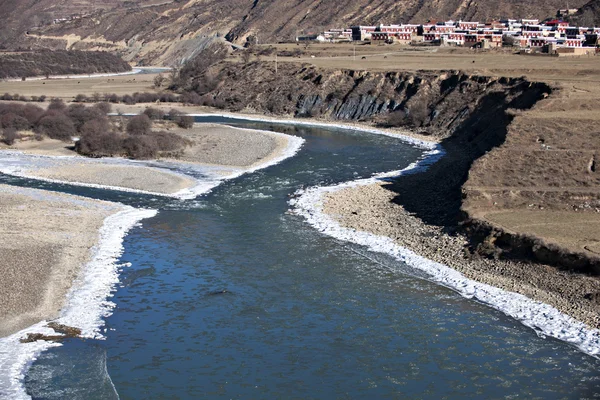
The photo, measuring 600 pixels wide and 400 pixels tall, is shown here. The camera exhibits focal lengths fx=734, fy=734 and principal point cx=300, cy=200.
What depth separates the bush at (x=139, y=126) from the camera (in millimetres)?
46263

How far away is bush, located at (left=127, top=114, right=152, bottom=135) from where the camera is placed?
46.3 m

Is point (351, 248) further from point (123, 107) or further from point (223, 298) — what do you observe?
point (123, 107)

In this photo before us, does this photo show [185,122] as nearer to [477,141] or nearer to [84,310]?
[477,141]

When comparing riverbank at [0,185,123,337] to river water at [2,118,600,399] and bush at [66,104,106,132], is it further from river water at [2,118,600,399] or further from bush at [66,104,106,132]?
bush at [66,104,106,132]

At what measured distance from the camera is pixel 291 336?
17312 millimetres

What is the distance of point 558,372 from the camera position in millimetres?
15508

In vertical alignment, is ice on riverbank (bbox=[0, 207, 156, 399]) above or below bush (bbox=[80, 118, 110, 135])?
below

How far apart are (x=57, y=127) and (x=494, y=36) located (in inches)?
2176

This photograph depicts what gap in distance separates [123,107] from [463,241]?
50.3 meters

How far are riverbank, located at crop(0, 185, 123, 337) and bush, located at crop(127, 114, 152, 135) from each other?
44.6 feet

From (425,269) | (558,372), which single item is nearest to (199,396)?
(558,372)

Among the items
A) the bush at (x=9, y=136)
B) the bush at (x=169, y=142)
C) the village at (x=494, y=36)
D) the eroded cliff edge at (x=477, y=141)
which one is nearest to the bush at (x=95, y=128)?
the bush at (x=169, y=142)

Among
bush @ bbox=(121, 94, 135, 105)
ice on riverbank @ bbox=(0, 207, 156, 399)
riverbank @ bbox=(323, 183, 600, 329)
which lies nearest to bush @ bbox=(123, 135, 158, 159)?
riverbank @ bbox=(323, 183, 600, 329)

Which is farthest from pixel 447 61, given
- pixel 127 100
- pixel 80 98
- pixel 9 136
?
pixel 9 136
